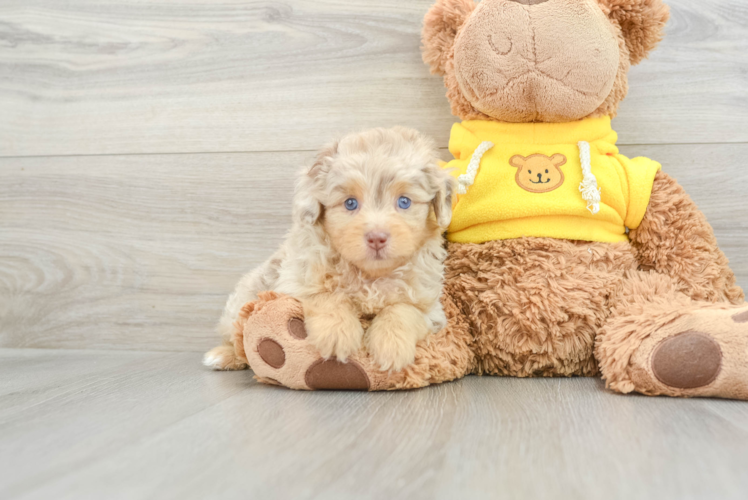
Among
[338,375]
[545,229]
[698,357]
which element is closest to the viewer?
[698,357]

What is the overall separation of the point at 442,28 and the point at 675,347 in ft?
2.81

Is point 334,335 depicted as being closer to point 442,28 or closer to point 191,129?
point 442,28

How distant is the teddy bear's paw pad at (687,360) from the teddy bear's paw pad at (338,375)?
0.55 metres

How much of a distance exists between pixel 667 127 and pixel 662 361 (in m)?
0.76

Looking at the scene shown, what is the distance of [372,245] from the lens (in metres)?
1.09

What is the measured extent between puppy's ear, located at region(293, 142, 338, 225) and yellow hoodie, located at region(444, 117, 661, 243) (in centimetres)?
29

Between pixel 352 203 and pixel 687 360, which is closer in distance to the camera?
pixel 687 360

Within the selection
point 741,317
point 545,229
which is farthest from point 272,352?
point 741,317

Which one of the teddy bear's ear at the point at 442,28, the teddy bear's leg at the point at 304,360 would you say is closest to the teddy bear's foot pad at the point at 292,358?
the teddy bear's leg at the point at 304,360

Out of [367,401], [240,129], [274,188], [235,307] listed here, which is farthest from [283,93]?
[367,401]

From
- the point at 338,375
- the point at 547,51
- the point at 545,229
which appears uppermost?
the point at 547,51

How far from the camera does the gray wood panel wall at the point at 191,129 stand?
5.06 feet

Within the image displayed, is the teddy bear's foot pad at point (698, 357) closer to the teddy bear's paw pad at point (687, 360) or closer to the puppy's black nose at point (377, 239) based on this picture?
the teddy bear's paw pad at point (687, 360)

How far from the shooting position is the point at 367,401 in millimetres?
1090
